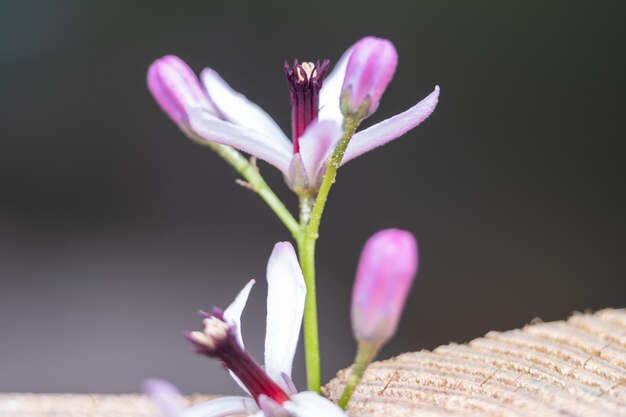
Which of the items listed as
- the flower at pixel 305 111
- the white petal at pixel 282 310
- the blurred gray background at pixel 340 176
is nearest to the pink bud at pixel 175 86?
the flower at pixel 305 111

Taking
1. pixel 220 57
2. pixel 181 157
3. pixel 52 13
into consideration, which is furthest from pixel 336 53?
pixel 52 13

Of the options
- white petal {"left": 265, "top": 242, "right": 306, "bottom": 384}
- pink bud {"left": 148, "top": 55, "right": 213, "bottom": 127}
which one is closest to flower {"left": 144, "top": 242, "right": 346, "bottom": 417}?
white petal {"left": 265, "top": 242, "right": 306, "bottom": 384}

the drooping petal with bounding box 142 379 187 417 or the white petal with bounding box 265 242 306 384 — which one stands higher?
the white petal with bounding box 265 242 306 384

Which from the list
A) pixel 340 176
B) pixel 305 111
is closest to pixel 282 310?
pixel 305 111

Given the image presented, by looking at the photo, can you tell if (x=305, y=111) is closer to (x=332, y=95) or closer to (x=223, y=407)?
(x=332, y=95)

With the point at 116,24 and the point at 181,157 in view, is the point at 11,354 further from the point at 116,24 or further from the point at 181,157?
the point at 116,24

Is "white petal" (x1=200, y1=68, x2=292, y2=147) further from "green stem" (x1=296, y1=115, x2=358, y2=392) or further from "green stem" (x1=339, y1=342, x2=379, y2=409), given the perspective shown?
"green stem" (x1=339, y1=342, x2=379, y2=409)

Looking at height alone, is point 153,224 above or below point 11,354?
above
